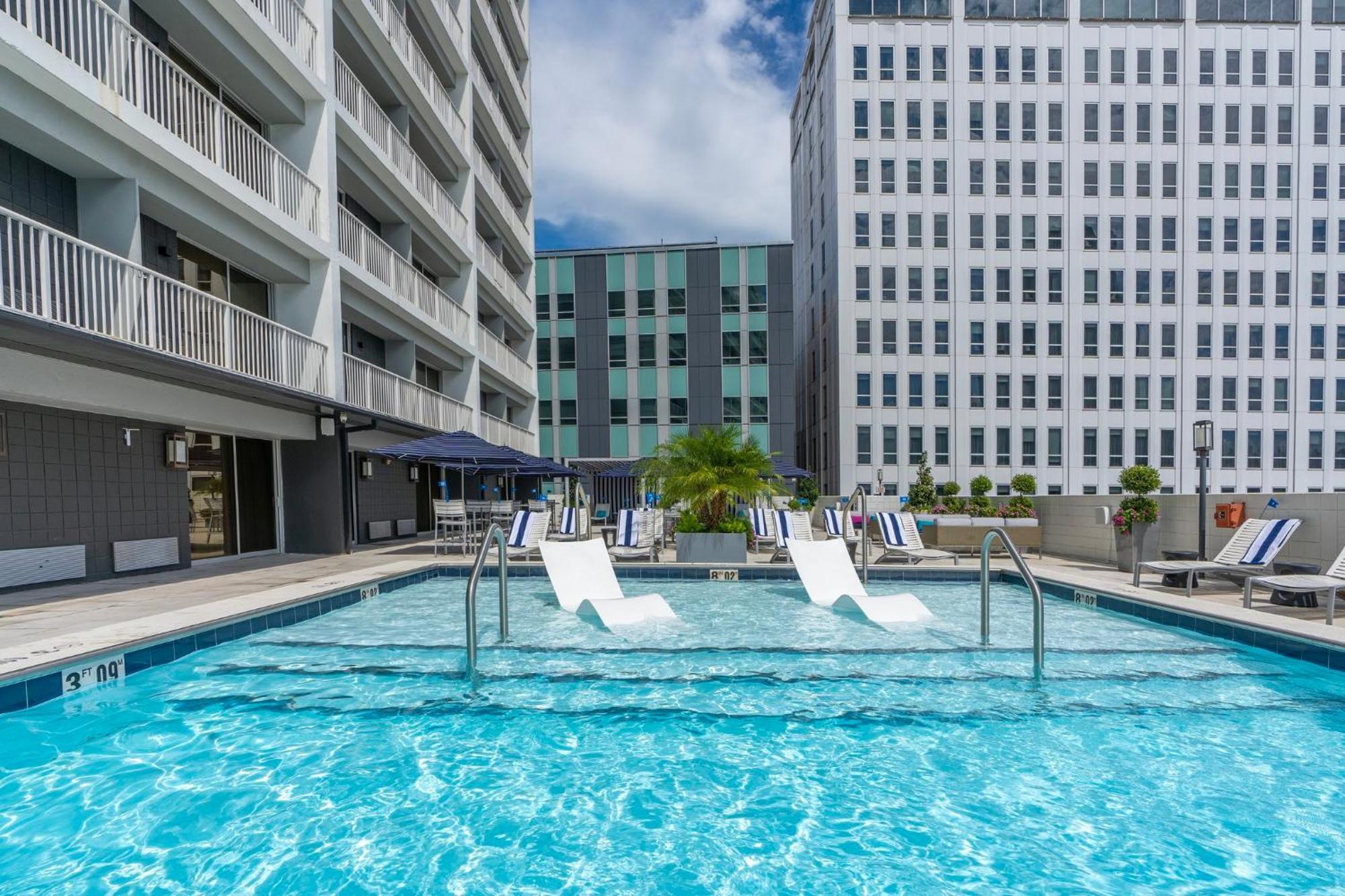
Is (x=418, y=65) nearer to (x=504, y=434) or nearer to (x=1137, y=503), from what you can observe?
(x=504, y=434)

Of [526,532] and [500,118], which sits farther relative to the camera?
[500,118]

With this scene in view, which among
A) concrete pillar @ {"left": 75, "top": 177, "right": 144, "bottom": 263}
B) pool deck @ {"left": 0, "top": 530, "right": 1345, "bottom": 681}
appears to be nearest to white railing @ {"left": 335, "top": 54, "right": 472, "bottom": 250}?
concrete pillar @ {"left": 75, "top": 177, "right": 144, "bottom": 263}

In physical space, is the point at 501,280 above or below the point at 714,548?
above

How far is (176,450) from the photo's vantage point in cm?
1041

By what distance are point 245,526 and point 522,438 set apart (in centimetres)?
1453

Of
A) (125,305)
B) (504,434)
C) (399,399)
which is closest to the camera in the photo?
(125,305)

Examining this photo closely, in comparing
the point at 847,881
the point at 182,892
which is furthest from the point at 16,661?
the point at 847,881

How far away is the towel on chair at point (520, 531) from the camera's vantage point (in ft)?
38.3

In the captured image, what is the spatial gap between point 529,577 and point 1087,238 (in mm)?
34357

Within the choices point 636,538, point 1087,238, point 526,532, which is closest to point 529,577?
point 526,532

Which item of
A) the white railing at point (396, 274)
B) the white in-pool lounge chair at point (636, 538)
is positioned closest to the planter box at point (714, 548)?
the white in-pool lounge chair at point (636, 538)

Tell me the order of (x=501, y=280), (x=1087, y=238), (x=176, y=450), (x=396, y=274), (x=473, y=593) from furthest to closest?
1. (x=1087, y=238)
2. (x=501, y=280)
3. (x=396, y=274)
4. (x=176, y=450)
5. (x=473, y=593)

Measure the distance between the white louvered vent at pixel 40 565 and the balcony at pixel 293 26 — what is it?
8.36m

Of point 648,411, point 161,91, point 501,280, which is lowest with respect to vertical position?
point 648,411
